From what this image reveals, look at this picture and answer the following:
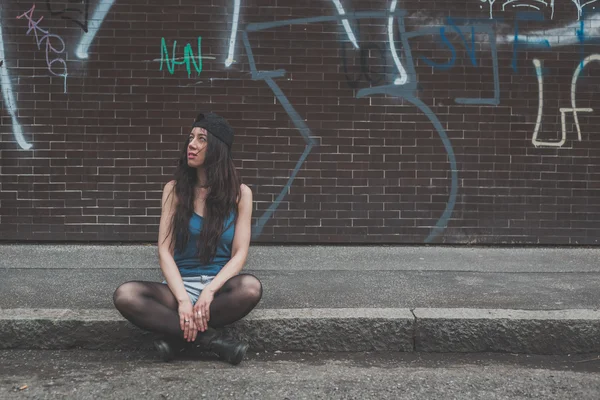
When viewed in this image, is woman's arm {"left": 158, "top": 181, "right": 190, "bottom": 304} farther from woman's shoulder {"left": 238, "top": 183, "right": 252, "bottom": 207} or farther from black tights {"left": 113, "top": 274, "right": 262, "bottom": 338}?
woman's shoulder {"left": 238, "top": 183, "right": 252, "bottom": 207}

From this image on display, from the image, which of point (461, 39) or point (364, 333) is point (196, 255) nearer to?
point (364, 333)

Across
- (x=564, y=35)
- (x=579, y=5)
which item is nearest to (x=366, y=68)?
(x=564, y=35)

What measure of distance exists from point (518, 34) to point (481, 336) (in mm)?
3647

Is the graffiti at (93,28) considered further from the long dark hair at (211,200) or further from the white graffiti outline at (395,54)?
the long dark hair at (211,200)

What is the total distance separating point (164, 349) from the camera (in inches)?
155

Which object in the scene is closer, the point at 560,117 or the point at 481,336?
the point at 481,336

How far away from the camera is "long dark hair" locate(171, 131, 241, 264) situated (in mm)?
4168

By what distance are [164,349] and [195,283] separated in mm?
435

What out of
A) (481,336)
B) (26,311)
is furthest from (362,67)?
(26,311)

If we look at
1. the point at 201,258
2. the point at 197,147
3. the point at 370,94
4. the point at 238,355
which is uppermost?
the point at 370,94

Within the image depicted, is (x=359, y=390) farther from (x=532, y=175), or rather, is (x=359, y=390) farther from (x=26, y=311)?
(x=532, y=175)

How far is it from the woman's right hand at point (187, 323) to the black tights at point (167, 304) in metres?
0.06

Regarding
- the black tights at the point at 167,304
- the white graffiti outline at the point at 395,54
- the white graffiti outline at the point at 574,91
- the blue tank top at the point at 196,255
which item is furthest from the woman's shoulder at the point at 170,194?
the white graffiti outline at the point at 574,91

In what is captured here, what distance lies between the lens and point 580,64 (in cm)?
684
